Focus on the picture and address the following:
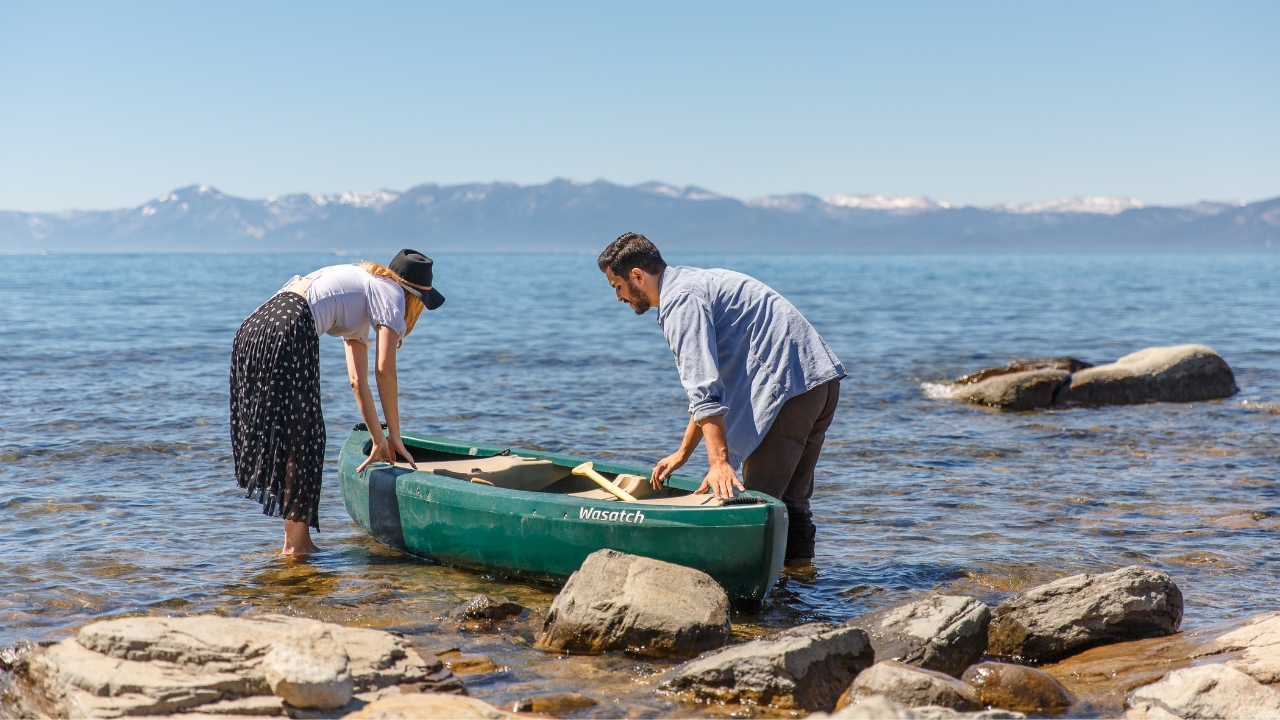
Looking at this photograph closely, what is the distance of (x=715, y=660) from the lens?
458 cm

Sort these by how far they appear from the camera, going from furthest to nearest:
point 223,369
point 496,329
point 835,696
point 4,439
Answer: point 496,329 → point 223,369 → point 4,439 → point 835,696

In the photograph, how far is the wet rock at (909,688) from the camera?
13.8 feet

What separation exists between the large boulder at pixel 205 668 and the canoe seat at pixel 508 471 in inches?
104

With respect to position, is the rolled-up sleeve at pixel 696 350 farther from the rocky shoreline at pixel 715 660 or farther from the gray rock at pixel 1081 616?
the gray rock at pixel 1081 616

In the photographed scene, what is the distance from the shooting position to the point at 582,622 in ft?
16.9

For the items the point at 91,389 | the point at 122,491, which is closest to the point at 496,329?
the point at 91,389

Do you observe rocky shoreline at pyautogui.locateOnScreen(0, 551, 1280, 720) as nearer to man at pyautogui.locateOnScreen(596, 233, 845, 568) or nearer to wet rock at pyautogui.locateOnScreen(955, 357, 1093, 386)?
man at pyautogui.locateOnScreen(596, 233, 845, 568)

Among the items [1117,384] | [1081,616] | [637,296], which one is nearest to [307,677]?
[637,296]

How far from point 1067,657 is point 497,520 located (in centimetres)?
329

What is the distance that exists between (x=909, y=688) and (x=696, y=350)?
193 cm

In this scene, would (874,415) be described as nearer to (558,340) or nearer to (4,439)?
(4,439)

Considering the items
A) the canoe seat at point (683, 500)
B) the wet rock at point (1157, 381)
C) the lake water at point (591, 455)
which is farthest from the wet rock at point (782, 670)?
the wet rock at point (1157, 381)

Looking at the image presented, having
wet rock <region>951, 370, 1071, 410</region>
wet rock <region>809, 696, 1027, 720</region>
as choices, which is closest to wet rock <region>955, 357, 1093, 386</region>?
wet rock <region>951, 370, 1071, 410</region>

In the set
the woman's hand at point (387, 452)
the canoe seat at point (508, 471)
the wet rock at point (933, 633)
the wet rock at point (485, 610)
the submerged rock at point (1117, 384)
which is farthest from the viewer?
the submerged rock at point (1117, 384)
